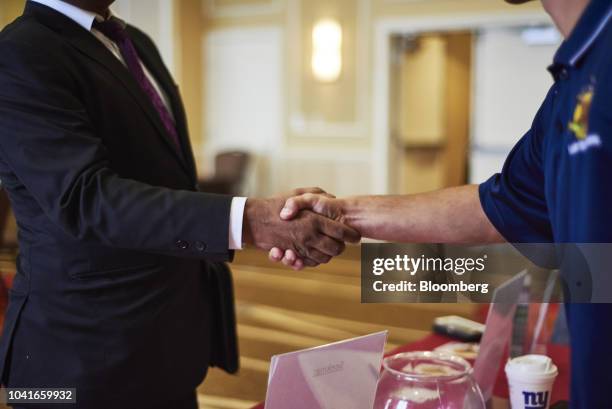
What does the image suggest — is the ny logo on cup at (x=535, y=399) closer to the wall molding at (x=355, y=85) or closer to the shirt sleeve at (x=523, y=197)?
the shirt sleeve at (x=523, y=197)

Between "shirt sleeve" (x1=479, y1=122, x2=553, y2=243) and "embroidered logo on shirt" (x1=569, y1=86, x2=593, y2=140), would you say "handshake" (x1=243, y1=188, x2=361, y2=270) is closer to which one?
"shirt sleeve" (x1=479, y1=122, x2=553, y2=243)

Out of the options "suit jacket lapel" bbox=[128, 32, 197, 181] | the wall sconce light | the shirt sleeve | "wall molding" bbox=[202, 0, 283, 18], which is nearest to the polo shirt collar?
the shirt sleeve

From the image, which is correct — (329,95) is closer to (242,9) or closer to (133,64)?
(242,9)

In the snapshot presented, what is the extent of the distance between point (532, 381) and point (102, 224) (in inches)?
35.1

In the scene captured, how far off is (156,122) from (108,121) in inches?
4.7

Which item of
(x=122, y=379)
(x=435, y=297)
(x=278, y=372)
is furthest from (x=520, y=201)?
(x=122, y=379)

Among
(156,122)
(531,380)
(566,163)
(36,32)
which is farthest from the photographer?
(156,122)

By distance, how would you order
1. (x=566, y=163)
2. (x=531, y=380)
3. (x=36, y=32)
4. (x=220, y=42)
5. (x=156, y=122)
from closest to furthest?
(x=566, y=163) < (x=531, y=380) < (x=36, y=32) < (x=156, y=122) < (x=220, y=42)

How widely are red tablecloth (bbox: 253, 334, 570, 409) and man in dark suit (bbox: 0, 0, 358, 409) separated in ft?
1.01

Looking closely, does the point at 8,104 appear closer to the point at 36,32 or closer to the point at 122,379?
the point at 36,32

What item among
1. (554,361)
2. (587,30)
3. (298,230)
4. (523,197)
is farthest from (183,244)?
(554,361)

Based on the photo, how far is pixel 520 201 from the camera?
1.38 metres

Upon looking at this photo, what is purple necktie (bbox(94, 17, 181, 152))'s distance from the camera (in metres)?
1.63

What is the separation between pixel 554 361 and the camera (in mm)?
1838
